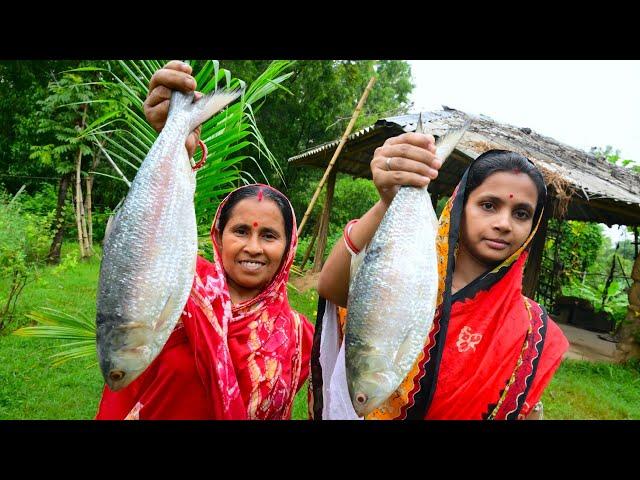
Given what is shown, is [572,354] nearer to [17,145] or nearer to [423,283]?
[423,283]

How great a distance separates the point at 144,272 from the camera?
1.20 metres

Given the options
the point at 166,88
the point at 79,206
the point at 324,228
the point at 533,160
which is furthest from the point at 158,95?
the point at 324,228

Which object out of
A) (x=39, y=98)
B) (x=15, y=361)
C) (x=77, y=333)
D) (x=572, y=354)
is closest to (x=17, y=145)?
(x=39, y=98)

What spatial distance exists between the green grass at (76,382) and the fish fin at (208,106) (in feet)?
9.03

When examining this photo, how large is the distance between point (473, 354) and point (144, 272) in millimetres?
1132

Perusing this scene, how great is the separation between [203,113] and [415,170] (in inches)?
26.1

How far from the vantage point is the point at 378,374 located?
119cm

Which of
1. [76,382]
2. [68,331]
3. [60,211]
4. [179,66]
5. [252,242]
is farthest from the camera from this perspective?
[60,211]

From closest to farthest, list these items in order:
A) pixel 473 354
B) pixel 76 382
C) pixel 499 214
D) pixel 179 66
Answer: pixel 179 66, pixel 499 214, pixel 473 354, pixel 76 382

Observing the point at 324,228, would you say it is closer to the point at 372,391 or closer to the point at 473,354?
the point at 473,354

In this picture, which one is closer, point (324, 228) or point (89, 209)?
point (89, 209)

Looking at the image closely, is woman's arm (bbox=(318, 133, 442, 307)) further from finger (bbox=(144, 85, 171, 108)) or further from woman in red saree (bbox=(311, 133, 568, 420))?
finger (bbox=(144, 85, 171, 108))

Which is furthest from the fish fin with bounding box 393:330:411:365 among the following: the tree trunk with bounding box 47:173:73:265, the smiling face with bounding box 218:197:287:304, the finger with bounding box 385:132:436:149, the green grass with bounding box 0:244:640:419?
the tree trunk with bounding box 47:173:73:265

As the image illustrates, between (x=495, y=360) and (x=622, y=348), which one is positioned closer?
(x=495, y=360)
